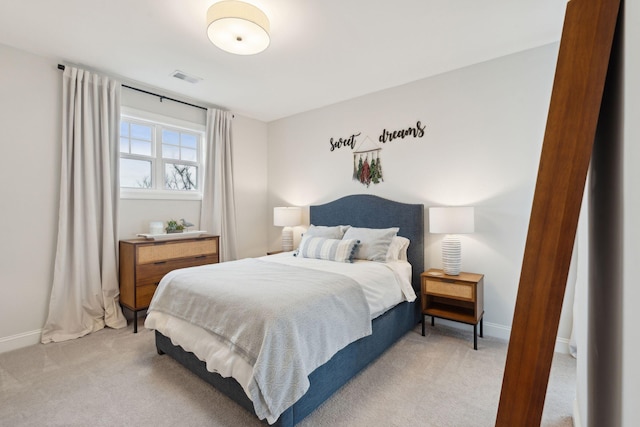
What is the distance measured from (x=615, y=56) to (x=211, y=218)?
417 cm

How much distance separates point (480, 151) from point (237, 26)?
2.48 meters

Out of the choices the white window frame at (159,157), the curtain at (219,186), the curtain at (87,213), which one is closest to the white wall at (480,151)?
Result: the curtain at (219,186)

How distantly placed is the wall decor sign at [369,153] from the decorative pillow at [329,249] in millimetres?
992

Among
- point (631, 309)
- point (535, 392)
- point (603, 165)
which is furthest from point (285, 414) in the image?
point (603, 165)

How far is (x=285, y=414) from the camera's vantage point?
1583 millimetres

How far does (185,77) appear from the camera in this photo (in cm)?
333

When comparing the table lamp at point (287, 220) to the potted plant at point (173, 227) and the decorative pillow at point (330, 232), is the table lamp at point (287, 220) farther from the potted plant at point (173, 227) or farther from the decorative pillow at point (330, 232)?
the potted plant at point (173, 227)

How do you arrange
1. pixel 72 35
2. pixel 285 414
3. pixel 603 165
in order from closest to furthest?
1. pixel 603 165
2. pixel 285 414
3. pixel 72 35

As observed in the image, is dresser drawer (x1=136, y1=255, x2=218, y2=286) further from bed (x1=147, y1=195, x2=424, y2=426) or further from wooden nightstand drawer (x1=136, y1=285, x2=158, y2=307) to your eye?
bed (x1=147, y1=195, x2=424, y2=426)

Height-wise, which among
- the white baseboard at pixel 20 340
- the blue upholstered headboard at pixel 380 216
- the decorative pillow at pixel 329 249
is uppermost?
the blue upholstered headboard at pixel 380 216

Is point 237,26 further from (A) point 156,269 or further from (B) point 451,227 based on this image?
(A) point 156,269

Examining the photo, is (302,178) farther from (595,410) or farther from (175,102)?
(595,410)

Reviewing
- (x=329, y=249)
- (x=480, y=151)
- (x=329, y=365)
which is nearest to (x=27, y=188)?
(x=329, y=249)

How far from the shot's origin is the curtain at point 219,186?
164 inches
